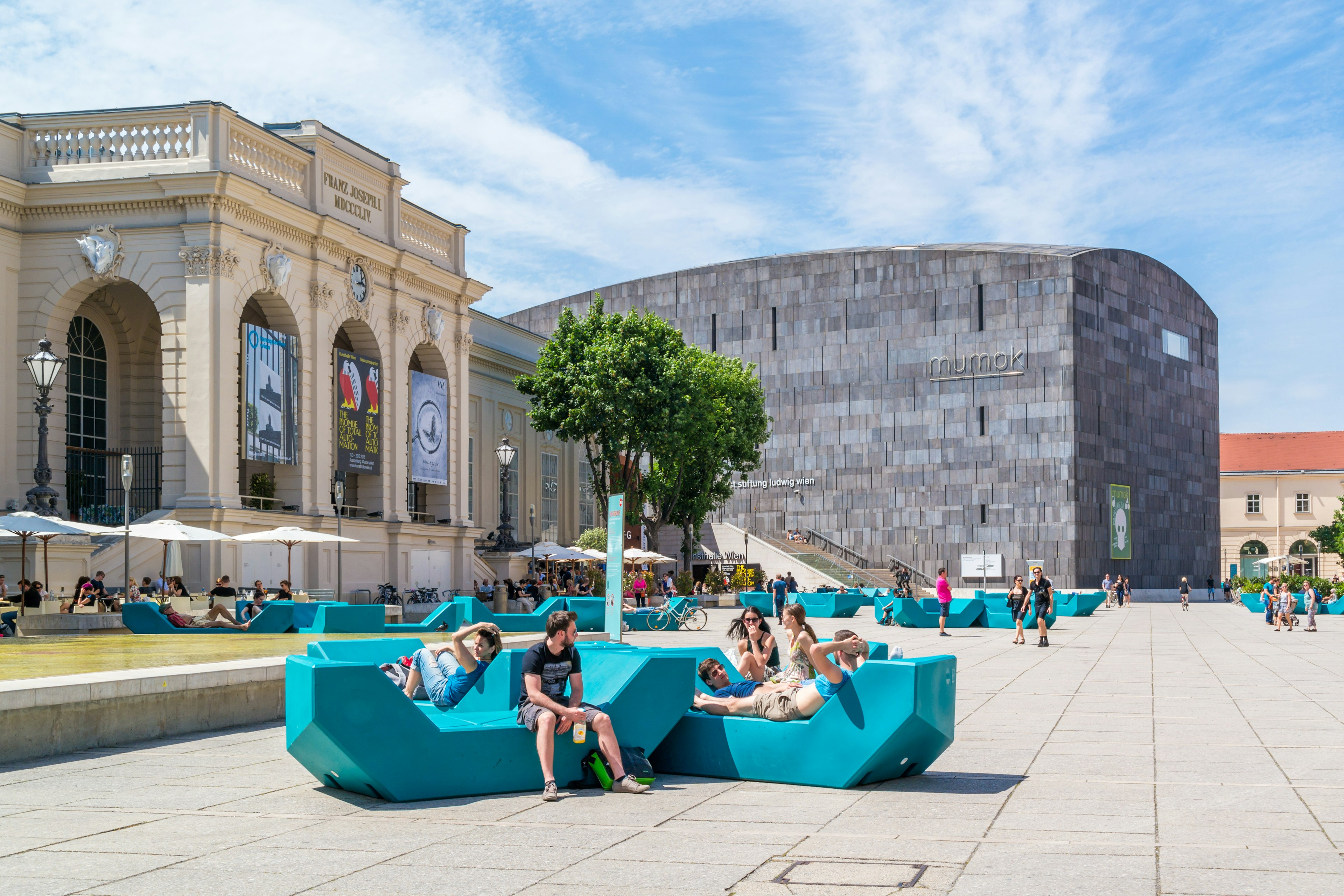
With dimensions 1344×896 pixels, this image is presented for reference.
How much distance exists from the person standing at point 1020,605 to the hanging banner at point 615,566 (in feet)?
43.3

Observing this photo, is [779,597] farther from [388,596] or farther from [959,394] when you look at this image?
[959,394]

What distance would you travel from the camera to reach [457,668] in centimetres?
997

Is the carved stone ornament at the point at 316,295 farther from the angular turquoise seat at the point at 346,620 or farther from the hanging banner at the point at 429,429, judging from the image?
the angular turquoise seat at the point at 346,620

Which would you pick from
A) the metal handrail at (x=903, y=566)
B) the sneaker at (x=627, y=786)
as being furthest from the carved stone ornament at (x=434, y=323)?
the metal handrail at (x=903, y=566)

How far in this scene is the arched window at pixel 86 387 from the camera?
32.0 m

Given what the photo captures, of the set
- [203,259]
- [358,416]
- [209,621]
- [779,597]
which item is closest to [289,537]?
[209,621]

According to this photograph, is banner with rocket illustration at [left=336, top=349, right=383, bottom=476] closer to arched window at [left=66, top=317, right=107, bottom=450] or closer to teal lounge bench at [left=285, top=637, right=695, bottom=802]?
arched window at [left=66, top=317, right=107, bottom=450]

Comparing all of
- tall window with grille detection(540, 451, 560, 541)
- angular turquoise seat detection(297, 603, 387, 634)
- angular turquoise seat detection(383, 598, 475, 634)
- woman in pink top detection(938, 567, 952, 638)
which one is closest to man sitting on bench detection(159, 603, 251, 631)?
angular turquoise seat detection(297, 603, 387, 634)

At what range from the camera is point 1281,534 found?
114 m

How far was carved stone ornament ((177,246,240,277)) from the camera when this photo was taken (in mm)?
29719

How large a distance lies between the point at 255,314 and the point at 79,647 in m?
18.7

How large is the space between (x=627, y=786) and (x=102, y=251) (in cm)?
2596

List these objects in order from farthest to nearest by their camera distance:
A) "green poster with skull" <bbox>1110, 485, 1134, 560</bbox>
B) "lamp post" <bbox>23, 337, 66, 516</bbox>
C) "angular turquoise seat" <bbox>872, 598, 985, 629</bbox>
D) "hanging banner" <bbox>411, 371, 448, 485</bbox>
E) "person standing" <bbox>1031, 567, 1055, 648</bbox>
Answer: "green poster with skull" <bbox>1110, 485, 1134, 560</bbox> < "hanging banner" <bbox>411, 371, 448, 485</bbox> < "angular turquoise seat" <bbox>872, 598, 985, 629</bbox> < "person standing" <bbox>1031, 567, 1055, 648</bbox> < "lamp post" <bbox>23, 337, 66, 516</bbox>

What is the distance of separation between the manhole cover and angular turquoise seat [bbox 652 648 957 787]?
2163 millimetres
